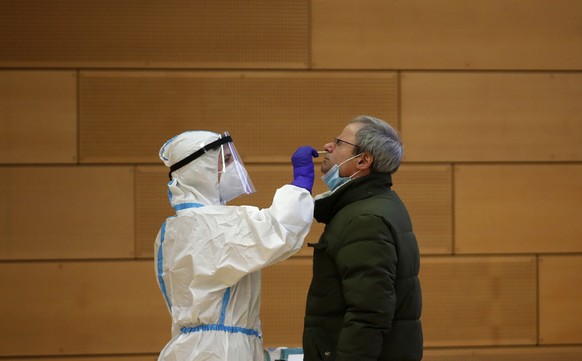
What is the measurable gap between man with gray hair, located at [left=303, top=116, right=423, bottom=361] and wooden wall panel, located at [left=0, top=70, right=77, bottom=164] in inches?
84.9

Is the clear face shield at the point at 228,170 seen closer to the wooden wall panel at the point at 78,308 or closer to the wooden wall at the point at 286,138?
the wooden wall at the point at 286,138

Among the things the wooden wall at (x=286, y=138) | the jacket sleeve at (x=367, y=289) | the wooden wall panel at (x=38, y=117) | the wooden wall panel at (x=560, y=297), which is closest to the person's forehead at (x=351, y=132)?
the jacket sleeve at (x=367, y=289)

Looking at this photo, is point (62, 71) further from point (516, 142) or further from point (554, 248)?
point (554, 248)

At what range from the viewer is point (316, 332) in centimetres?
245

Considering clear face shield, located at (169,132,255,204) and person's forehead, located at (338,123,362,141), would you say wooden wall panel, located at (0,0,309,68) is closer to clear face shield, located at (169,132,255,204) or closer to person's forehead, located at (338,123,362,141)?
clear face shield, located at (169,132,255,204)

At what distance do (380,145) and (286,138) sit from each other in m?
1.91

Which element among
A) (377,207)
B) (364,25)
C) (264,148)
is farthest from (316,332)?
(364,25)

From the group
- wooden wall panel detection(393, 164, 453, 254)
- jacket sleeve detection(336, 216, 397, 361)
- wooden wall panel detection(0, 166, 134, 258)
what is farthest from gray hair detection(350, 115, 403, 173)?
wooden wall panel detection(0, 166, 134, 258)

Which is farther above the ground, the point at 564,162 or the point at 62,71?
the point at 62,71

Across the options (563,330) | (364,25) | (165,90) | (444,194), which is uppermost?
(364,25)

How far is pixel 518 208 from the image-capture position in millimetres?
4516

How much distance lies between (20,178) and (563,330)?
310cm

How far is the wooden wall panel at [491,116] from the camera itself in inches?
176

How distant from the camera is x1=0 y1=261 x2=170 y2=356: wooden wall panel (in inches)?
171
